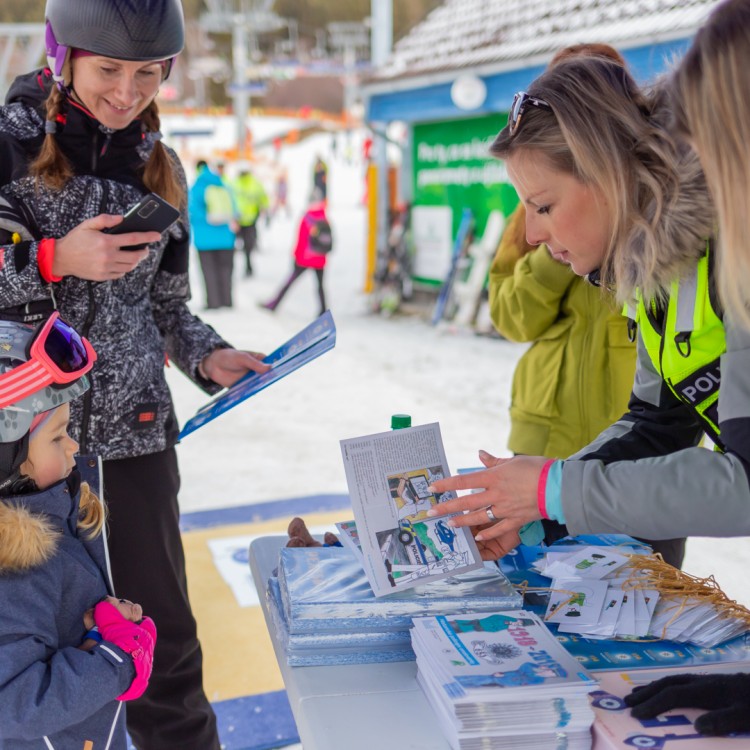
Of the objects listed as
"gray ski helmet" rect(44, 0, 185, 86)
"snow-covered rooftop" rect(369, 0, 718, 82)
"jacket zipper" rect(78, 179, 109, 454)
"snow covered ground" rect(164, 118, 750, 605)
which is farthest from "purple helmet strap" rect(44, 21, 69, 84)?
"snow-covered rooftop" rect(369, 0, 718, 82)

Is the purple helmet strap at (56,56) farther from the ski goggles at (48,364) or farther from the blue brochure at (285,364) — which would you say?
the blue brochure at (285,364)

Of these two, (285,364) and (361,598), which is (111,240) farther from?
(361,598)

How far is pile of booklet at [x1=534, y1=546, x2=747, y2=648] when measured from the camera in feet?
4.71

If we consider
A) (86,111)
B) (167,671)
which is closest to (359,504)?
(167,671)

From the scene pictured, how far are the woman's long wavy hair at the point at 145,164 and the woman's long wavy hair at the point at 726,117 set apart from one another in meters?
1.28

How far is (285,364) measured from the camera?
1853 mm

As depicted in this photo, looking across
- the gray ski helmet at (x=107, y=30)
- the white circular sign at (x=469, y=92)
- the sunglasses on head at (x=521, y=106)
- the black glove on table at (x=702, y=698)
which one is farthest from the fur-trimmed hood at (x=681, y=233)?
the white circular sign at (x=469, y=92)

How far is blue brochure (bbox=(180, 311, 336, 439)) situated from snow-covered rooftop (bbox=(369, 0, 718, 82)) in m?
4.56

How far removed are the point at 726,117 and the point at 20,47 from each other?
17.8 metres

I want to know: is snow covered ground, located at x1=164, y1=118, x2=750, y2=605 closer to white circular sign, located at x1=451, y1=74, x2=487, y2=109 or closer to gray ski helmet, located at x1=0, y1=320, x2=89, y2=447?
gray ski helmet, located at x1=0, y1=320, x2=89, y2=447

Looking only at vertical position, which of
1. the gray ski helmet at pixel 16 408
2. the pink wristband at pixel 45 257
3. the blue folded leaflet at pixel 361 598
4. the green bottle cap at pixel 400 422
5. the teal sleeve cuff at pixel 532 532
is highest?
the pink wristband at pixel 45 257

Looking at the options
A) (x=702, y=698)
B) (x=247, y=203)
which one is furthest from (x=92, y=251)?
(x=247, y=203)

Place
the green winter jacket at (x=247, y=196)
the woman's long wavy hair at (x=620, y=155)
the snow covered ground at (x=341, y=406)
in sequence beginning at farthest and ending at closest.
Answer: the green winter jacket at (x=247, y=196)
the snow covered ground at (x=341, y=406)
the woman's long wavy hair at (x=620, y=155)

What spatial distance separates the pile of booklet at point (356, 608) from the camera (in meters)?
1.38
